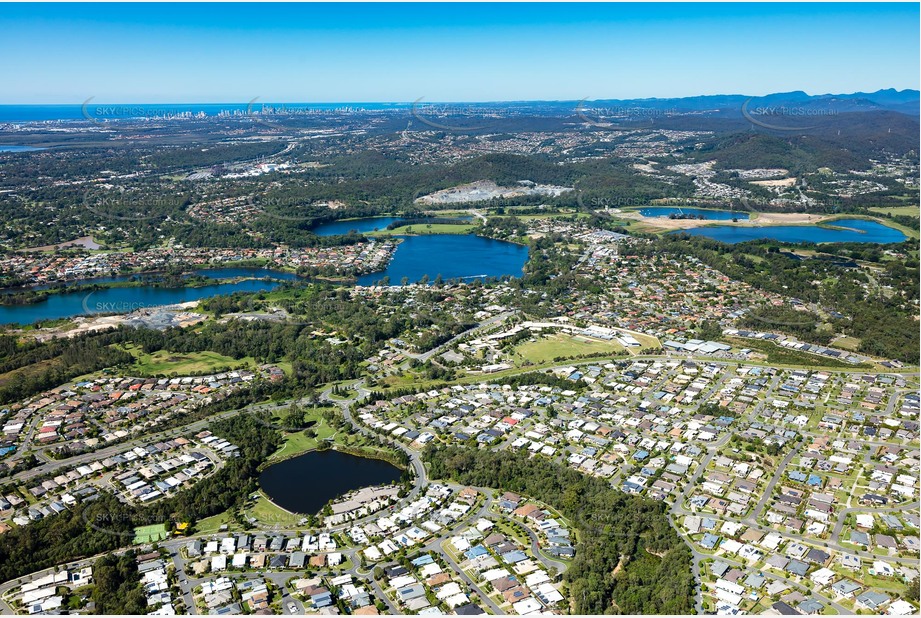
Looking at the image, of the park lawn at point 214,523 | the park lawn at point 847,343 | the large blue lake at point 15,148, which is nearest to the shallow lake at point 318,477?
the park lawn at point 214,523

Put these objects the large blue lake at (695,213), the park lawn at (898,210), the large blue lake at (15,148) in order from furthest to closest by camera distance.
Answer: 1. the large blue lake at (15,148)
2. the large blue lake at (695,213)
3. the park lawn at (898,210)

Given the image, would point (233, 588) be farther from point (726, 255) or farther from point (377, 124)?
point (377, 124)

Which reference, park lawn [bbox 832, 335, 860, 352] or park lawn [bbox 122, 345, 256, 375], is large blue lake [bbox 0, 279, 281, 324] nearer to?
park lawn [bbox 122, 345, 256, 375]

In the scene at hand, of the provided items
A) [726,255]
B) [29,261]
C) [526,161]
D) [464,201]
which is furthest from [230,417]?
[526,161]

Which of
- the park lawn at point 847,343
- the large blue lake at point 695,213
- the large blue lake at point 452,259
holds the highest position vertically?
the large blue lake at point 695,213

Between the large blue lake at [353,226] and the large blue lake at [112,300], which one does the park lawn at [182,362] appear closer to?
the large blue lake at [112,300]

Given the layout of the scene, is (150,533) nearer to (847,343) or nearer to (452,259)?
(847,343)
